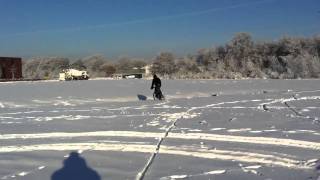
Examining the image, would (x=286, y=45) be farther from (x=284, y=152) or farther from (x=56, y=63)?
(x=284, y=152)

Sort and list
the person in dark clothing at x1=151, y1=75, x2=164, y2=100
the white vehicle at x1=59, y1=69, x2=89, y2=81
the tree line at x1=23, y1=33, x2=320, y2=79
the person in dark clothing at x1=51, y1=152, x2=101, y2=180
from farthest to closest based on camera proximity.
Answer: the white vehicle at x1=59, y1=69, x2=89, y2=81 → the tree line at x1=23, y1=33, x2=320, y2=79 → the person in dark clothing at x1=151, y1=75, x2=164, y2=100 → the person in dark clothing at x1=51, y1=152, x2=101, y2=180

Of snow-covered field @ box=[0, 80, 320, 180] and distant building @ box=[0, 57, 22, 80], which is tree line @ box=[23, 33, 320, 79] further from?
snow-covered field @ box=[0, 80, 320, 180]

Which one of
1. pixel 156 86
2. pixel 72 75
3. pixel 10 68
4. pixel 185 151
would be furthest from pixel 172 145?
pixel 10 68

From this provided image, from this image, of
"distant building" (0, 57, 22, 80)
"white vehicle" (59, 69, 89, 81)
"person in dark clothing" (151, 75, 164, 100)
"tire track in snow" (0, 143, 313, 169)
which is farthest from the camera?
"distant building" (0, 57, 22, 80)

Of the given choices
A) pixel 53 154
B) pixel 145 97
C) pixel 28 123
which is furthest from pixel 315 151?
pixel 145 97

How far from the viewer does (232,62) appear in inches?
2640

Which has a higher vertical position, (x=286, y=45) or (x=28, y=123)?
(x=286, y=45)

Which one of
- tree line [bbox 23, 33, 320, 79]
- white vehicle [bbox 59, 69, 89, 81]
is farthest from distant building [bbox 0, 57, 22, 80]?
white vehicle [bbox 59, 69, 89, 81]

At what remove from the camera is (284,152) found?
9.93 m

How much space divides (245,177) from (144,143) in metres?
4.00

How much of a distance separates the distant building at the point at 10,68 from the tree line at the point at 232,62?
23.5 feet

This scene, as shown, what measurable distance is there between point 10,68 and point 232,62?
33.3m

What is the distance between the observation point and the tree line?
54875mm

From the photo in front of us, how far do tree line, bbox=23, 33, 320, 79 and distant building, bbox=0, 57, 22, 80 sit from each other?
718 cm
